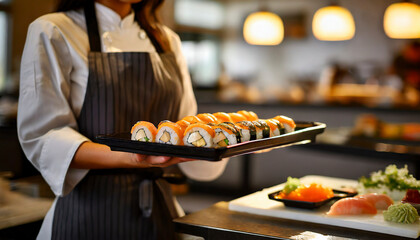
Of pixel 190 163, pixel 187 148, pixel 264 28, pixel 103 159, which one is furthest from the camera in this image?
pixel 264 28

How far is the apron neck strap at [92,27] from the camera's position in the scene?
1.76m

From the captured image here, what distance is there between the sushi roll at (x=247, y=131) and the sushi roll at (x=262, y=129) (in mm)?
21

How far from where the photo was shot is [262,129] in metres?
1.50

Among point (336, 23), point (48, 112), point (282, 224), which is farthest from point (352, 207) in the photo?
point (336, 23)

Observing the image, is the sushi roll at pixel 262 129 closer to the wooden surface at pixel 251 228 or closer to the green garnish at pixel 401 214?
the wooden surface at pixel 251 228

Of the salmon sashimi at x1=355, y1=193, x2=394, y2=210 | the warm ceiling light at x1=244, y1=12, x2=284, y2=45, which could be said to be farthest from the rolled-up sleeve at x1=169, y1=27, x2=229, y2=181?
the warm ceiling light at x1=244, y1=12, x2=284, y2=45

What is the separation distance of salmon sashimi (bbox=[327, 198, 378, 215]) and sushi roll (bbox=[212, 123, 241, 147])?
0.42 m

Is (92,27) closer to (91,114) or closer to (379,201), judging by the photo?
(91,114)

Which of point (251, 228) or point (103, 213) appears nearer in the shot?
point (251, 228)

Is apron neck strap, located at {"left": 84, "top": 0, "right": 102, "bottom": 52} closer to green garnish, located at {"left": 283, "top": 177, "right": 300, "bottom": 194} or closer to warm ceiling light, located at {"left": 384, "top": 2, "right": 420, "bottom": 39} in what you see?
green garnish, located at {"left": 283, "top": 177, "right": 300, "bottom": 194}

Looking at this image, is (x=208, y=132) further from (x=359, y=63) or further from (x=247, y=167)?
(x=359, y=63)

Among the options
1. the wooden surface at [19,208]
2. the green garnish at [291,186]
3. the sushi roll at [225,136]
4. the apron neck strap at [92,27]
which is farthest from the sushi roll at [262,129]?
the wooden surface at [19,208]

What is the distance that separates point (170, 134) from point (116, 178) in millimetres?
471

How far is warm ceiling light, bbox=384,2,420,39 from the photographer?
17.4 feet
